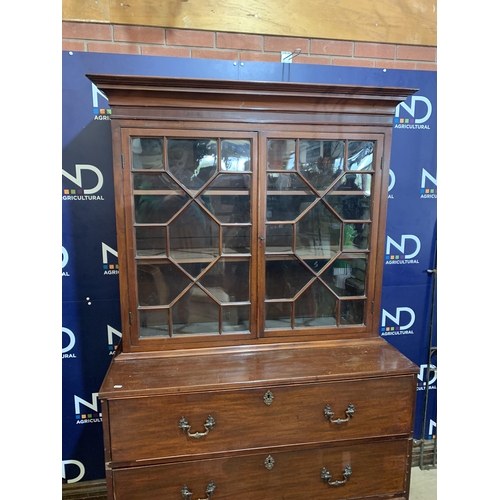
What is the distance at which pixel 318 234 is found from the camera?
135cm

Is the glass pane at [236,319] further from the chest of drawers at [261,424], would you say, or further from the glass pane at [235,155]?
the glass pane at [235,155]

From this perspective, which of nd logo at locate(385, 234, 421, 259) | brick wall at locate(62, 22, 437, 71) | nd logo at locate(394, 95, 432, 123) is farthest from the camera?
nd logo at locate(385, 234, 421, 259)

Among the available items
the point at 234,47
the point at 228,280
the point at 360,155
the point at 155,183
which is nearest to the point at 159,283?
the point at 228,280

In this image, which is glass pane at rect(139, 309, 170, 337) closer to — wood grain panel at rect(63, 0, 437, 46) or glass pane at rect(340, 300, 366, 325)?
glass pane at rect(340, 300, 366, 325)

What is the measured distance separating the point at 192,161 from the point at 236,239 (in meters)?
0.34

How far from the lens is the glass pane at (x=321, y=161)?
49.9 inches

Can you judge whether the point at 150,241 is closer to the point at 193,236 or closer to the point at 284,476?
the point at 193,236

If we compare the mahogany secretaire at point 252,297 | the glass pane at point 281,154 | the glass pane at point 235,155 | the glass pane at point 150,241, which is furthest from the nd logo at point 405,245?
the glass pane at point 150,241

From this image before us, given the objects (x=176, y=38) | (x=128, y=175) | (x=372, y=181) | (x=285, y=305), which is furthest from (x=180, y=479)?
(x=176, y=38)

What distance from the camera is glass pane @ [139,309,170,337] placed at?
1.28 metres

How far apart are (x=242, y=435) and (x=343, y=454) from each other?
1.35ft

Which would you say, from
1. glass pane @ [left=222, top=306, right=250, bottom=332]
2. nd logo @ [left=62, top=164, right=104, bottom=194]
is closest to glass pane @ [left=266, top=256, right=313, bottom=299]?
glass pane @ [left=222, top=306, right=250, bottom=332]

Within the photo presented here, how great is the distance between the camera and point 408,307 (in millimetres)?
1794

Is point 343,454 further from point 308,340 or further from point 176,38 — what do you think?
point 176,38
